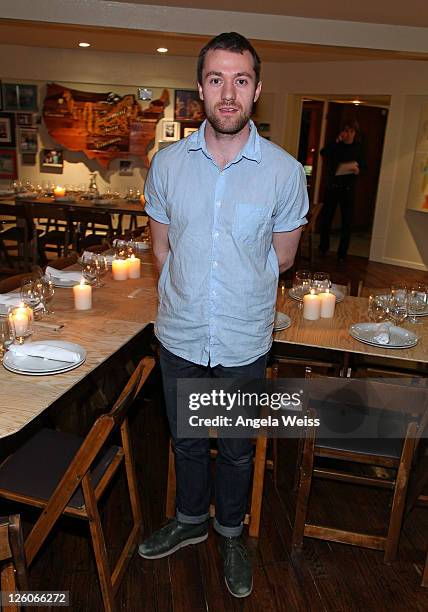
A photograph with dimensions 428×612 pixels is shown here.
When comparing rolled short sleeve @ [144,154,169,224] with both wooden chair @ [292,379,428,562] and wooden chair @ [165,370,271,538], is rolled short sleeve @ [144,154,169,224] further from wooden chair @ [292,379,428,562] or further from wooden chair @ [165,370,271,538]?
wooden chair @ [292,379,428,562]

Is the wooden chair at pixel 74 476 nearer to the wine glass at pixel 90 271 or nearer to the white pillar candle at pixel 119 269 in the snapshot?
the wine glass at pixel 90 271

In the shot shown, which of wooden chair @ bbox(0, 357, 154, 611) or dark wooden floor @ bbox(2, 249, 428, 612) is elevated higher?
wooden chair @ bbox(0, 357, 154, 611)

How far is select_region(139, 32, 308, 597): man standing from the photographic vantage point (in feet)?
5.73

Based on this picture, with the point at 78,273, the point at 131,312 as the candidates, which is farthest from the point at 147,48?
the point at 131,312

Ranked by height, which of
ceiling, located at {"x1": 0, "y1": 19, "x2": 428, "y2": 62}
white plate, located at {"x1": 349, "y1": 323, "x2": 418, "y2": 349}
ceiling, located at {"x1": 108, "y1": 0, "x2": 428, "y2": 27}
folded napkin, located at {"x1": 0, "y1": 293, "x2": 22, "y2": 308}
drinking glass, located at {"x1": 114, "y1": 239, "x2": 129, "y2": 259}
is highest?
ceiling, located at {"x1": 108, "y1": 0, "x2": 428, "y2": 27}

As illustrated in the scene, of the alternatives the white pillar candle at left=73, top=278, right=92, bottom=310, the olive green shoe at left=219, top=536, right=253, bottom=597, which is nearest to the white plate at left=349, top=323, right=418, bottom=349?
the olive green shoe at left=219, top=536, right=253, bottom=597

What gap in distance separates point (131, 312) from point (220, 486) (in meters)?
0.93

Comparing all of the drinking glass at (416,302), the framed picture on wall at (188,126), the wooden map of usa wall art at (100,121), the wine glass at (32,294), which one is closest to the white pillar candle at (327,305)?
the drinking glass at (416,302)

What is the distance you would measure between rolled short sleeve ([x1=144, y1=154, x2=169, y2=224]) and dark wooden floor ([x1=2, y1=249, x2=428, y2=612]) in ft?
4.45

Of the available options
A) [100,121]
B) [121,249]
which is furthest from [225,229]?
[100,121]

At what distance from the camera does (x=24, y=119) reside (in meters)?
8.12

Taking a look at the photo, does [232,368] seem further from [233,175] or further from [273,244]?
[233,175]

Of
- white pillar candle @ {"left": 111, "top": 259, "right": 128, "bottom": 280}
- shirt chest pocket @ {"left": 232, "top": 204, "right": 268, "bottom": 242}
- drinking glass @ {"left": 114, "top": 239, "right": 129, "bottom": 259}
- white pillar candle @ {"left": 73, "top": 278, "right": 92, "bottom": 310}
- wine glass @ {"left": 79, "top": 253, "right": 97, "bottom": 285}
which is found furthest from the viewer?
drinking glass @ {"left": 114, "top": 239, "right": 129, "bottom": 259}

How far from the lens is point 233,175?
1.82 m
